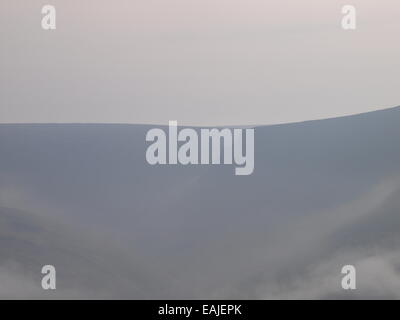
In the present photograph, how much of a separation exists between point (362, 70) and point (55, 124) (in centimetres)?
203

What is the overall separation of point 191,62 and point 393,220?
1.67 metres

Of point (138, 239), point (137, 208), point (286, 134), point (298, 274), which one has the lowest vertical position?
point (298, 274)

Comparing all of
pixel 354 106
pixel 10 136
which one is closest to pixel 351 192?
pixel 354 106

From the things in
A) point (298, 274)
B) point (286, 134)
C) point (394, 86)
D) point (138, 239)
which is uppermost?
point (394, 86)

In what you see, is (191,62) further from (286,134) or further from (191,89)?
(286,134)

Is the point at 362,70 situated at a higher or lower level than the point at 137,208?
higher

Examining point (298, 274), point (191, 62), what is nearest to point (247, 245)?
point (298, 274)

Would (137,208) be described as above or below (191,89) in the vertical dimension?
below

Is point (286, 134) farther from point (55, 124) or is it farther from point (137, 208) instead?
point (55, 124)

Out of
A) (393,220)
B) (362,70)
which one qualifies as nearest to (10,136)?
(362,70)

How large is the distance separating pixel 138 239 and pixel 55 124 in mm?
929

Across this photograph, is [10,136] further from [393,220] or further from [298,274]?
[393,220]

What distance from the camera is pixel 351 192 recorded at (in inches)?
125

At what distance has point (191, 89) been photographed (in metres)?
3.19
